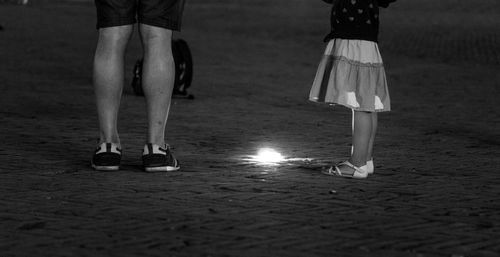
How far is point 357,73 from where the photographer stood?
249 inches

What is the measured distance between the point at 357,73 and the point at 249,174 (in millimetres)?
769

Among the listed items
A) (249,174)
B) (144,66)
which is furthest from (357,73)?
(144,66)

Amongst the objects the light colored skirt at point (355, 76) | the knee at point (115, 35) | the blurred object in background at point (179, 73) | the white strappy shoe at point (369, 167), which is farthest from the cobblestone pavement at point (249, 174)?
the knee at point (115, 35)

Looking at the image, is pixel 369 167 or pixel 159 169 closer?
pixel 159 169

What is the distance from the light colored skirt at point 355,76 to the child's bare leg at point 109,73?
1.08 m

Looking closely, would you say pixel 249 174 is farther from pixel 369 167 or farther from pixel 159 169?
pixel 369 167

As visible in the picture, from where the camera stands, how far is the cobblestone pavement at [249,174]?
4.50m

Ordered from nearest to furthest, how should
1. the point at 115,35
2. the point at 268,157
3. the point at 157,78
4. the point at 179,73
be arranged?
the point at 115,35 → the point at 157,78 → the point at 268,157 → the point at 179,73

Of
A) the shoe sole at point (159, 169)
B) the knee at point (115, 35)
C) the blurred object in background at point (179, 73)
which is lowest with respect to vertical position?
the blurred object in background at point (179, 73)

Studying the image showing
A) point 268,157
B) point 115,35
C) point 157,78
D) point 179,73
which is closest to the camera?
point 115,35

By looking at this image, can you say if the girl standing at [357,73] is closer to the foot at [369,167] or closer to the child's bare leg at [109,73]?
the foot at [369,167]

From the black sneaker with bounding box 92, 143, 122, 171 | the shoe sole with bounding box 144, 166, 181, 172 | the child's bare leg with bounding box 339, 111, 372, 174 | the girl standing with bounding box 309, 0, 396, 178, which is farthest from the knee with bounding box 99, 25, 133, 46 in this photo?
the child's bare leg with bounding box 339, 111, 372, 174

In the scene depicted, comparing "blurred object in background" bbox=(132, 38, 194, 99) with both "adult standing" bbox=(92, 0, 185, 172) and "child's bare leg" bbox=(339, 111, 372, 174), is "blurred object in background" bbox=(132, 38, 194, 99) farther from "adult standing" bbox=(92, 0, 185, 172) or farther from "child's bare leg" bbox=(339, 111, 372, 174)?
"child's bare leg" bbox=(339, 111, 372, 174)

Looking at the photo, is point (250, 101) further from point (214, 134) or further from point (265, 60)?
point (265, 60)
